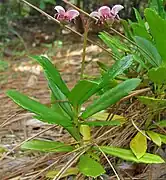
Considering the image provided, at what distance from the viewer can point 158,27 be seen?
976 mm

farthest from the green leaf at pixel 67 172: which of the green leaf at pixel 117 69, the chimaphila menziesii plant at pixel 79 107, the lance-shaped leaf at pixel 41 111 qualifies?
the green leaf at pixel 117 69

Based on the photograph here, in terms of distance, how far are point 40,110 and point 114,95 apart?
15cm

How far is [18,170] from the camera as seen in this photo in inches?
45.8

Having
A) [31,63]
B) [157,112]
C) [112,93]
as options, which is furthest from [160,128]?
[31,63]

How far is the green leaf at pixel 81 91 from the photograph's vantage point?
909mm

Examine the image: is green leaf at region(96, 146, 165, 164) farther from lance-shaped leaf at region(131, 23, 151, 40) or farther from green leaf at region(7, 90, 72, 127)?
lance-shaped leaf at region(131, 23, 151, 40)

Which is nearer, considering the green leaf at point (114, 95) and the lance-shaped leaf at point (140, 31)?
the green leaf at point (114, 95)

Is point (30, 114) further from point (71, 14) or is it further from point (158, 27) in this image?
point (158, 27)

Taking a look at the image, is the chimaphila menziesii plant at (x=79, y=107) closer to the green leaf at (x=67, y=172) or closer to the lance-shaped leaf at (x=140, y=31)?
the green leaf at (x=67, y=172)

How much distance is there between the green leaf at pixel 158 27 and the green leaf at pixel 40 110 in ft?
0.81

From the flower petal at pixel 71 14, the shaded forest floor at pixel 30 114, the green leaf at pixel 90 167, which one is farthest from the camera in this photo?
the shaded forest floor at pixel 30 114

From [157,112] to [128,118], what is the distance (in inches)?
3.1

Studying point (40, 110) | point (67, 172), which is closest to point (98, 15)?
point (40, 110)

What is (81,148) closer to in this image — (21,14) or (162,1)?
(162,1)
